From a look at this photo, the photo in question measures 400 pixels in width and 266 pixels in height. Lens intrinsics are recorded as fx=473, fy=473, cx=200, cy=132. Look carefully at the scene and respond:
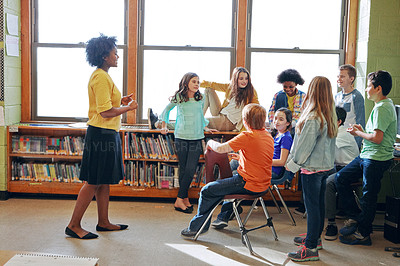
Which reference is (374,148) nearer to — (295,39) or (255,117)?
(255,117)

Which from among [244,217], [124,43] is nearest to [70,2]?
[124,43]

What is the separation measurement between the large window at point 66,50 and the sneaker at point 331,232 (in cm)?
280

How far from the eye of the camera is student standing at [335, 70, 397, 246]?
383 centimetres

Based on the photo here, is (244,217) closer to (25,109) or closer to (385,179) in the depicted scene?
(385,179)

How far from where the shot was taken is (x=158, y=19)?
547 cm

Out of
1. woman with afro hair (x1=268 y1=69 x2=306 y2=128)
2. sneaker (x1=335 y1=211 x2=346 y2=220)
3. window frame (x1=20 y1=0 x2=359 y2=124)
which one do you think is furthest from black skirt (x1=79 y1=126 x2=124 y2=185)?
sneaker (x1=335 y1=211 x2=346 y2=220)

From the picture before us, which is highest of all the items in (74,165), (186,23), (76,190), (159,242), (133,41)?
(186,23)

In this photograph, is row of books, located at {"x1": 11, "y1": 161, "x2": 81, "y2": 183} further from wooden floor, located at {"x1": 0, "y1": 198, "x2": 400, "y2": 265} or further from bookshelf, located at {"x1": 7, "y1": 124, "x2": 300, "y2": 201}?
wooden floor, located at {"x1": 0, "y1": 198, "x2": 400, "y2": 265}

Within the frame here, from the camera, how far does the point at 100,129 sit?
382cm

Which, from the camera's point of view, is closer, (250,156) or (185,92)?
(250,156)

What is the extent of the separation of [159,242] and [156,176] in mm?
1367

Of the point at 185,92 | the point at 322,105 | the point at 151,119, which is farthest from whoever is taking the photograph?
the point at 151,119

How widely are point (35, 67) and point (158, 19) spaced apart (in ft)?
5.04

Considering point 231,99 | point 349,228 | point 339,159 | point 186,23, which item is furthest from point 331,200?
Answer: point 186,23
